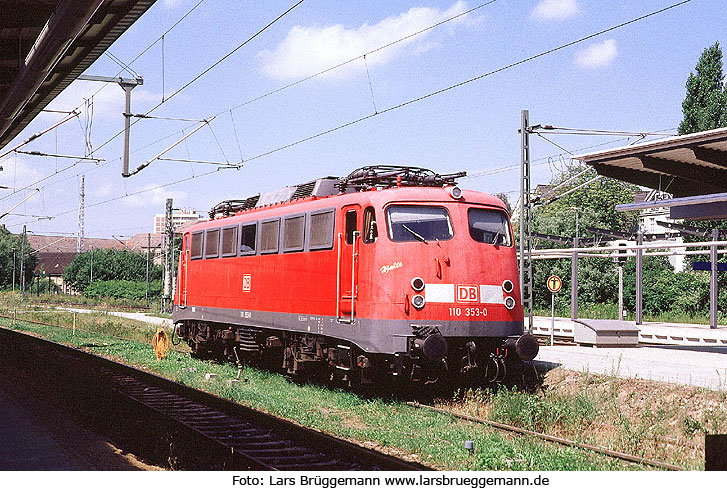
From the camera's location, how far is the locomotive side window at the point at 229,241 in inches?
764

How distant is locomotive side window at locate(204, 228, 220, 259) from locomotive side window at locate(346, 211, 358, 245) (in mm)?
6680

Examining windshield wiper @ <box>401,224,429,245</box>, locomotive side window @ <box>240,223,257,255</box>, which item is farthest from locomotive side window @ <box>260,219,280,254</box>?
windshield wiper @ <box>401,224,429,245</box>

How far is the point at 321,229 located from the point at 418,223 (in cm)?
209

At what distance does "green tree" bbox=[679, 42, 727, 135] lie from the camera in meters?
49.9

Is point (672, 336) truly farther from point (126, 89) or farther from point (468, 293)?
point (126, 89)

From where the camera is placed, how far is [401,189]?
14320 mm

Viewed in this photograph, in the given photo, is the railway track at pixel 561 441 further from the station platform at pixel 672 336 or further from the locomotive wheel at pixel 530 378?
the station platform at pixel 672 336

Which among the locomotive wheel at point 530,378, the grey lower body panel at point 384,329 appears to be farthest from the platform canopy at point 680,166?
the grey lower body panel at point 384,329

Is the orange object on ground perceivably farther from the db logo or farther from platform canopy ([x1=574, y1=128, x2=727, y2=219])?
platform canopy ([x1=574, y1=128, x2=727, y2=219])

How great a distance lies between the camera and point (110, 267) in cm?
8681

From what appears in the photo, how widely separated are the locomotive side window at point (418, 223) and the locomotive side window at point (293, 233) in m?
2.62

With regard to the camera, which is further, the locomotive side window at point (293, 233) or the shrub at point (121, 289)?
the shrub at point (121, 289)

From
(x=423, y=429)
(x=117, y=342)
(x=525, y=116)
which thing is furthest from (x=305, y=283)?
(x=117, y=342)

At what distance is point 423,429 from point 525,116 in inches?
373
